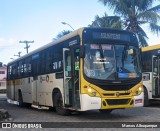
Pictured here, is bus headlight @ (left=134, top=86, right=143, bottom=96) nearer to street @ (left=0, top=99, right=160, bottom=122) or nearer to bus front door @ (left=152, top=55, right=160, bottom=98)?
street @ (left=0, top=99, right=160, bottom=122)

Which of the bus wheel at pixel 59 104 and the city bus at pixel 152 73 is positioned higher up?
the city bus at pixel 152 73

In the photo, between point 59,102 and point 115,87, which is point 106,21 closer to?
point 59,102

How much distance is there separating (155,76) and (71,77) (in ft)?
22.2

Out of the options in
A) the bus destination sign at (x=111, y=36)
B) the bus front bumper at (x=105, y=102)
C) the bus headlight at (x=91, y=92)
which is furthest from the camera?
the bus destination sign at (x=111, y=36)

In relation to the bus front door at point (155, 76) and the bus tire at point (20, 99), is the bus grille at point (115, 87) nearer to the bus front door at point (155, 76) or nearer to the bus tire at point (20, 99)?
the bus front door at point (155, 76)

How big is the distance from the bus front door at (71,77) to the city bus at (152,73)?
647 cm

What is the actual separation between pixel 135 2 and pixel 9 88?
16.2 m

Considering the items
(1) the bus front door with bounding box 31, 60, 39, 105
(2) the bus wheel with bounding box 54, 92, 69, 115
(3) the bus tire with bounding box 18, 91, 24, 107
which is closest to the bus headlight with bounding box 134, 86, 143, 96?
(2) the bus wheel with bounding box 54, 92, 69, 115

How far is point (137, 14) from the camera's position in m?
36.8

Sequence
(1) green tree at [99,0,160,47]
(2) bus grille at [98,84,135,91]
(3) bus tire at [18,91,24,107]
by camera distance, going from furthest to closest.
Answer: (1) green tree at [99,0,160,47] → (3) bus tire at [18,91,24,107] → (2) bus grille at [98,84,135,91]

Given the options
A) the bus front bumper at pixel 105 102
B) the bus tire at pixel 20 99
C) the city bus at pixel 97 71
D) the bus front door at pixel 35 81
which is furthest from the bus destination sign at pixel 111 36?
the bus tire at pixel 20 99

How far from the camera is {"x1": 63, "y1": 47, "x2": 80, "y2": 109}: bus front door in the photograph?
13.6 metres

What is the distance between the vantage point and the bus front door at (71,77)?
13594 mm

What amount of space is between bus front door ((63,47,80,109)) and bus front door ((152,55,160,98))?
21.3ft
